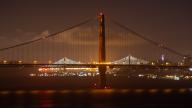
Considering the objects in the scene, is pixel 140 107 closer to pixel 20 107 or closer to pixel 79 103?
pixel 79 103

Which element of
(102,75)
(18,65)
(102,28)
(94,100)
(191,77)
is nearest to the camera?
(94,100)

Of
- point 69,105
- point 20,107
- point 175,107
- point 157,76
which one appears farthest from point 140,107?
point 157,76

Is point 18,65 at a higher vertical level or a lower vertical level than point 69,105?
higher

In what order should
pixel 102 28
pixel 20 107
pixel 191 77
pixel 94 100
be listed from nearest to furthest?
pixel 20 107 < pixel 94 100 < pixel 102 28 < pixel 191 77

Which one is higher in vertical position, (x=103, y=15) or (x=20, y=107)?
(x=103, y=15)

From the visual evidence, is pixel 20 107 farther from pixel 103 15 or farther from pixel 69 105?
pixel 103 15

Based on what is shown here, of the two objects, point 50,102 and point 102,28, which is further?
point 102,28

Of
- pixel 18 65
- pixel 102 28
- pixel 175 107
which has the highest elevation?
pixel 102 28

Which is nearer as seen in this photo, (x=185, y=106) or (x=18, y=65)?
(x=185, y=106)

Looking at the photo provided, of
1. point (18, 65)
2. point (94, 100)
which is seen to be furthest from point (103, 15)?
point (94, 100)
